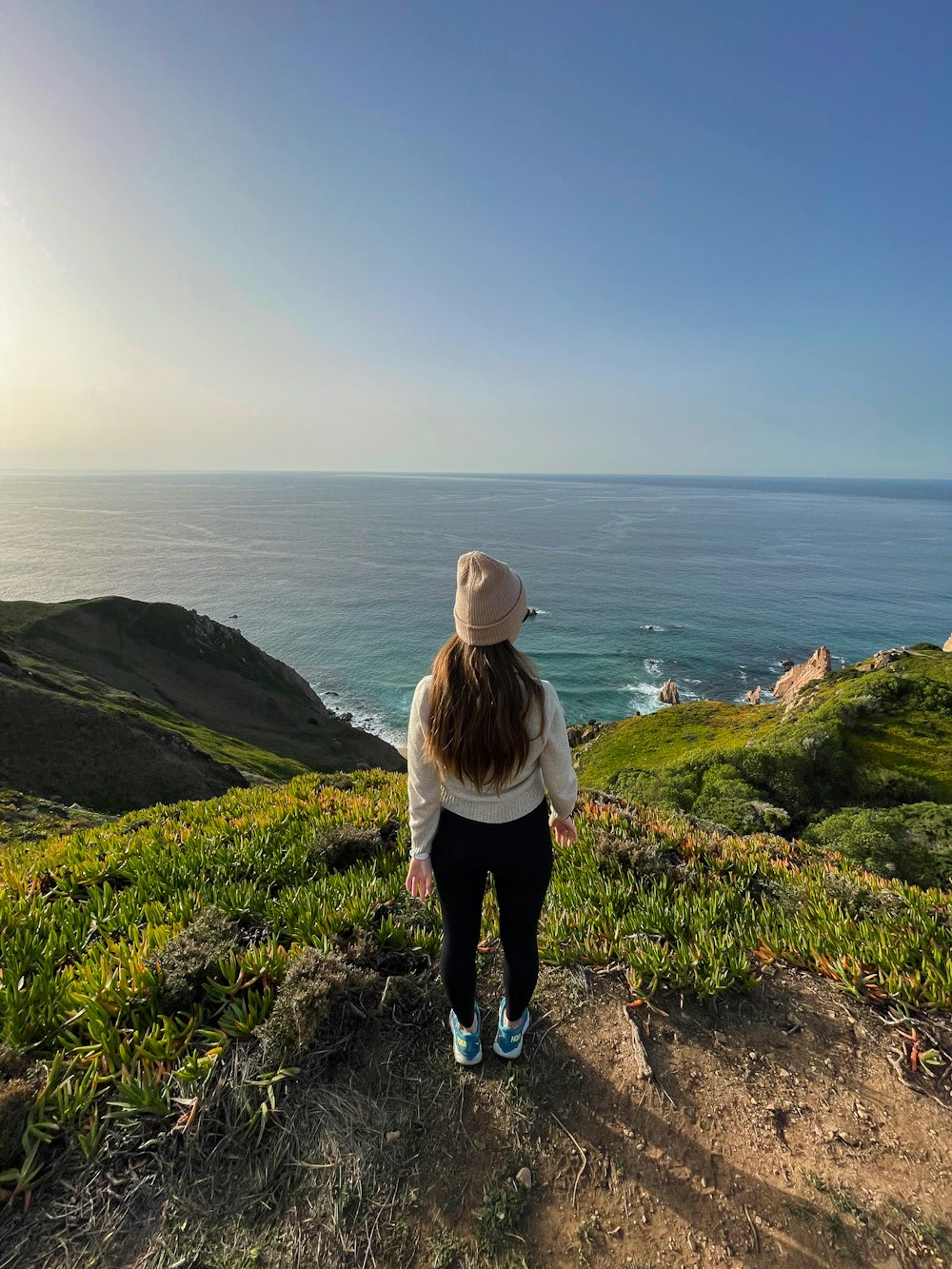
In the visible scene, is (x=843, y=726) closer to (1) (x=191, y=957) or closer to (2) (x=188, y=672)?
(1) (x=191, y=957)

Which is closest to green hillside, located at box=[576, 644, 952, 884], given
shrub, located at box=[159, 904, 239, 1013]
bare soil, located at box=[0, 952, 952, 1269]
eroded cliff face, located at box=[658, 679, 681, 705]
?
bare soil, located at box=[0, 952, 952, 1269]

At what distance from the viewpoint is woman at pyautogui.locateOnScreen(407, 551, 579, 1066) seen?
2.80 meters

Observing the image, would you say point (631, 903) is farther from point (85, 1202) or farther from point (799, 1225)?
point (85, 1202)

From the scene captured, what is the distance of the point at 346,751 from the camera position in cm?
5391

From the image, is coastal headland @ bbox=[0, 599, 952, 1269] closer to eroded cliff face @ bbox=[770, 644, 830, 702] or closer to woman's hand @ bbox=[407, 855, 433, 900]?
woman's hand @ bbox=[407, 855, 433, 900]

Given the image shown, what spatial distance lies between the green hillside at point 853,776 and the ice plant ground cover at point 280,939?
420 inches

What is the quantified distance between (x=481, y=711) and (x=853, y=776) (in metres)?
26.4

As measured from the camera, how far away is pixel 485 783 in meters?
2.93

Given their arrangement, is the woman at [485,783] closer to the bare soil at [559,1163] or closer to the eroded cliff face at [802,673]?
the bare soil at [559,1163]

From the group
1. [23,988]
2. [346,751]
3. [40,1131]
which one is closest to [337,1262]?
[40,1131]

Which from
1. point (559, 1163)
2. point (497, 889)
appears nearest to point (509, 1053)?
point (559, 1163)

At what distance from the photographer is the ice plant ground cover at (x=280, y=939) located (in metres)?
3.11

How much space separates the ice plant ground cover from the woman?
3.50 feet

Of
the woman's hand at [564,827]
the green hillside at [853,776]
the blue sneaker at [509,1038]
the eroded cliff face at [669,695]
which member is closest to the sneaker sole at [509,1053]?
the blue sneaker at [509,1038]
